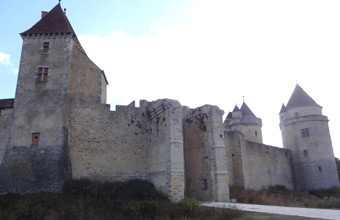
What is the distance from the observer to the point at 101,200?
12.2m

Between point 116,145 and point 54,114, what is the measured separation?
140 inches

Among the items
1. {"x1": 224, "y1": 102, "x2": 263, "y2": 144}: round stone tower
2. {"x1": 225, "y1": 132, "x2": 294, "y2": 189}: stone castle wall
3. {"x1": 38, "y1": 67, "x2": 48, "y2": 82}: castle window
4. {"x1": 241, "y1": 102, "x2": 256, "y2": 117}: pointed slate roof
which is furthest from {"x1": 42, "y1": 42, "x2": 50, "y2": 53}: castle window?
{"x1": 241, "y1": 102, "x2": 256, "y2": 117}: pointed slate roof

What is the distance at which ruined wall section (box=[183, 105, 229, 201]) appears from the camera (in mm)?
14875

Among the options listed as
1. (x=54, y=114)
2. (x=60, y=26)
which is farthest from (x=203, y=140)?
(x=60, y=26)

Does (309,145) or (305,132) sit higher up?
(305,132)

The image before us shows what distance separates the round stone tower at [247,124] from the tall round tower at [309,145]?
3.42 m

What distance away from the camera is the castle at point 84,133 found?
13273mm

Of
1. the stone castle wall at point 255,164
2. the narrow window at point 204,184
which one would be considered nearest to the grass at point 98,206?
the narrow window at point 204,184

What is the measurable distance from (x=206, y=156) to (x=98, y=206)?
654cm

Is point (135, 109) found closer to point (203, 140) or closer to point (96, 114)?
point (96, 114)

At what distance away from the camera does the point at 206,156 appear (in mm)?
15602

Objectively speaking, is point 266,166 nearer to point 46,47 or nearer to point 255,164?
point 255,164

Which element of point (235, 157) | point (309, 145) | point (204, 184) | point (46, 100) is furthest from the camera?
point (309, 145)

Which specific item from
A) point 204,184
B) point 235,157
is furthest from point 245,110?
point 204,184
